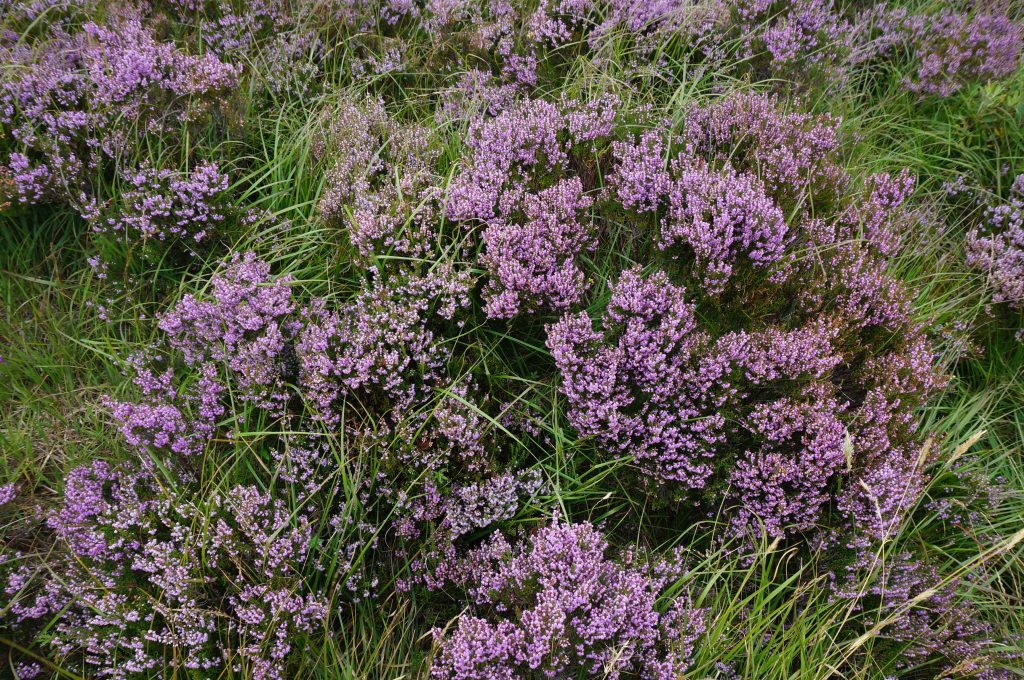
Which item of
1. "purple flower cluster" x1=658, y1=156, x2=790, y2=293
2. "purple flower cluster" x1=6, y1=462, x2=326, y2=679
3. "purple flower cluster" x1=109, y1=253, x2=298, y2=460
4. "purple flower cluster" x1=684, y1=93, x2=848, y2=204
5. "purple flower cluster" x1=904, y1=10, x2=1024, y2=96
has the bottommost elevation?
"purple flower cluster" x1=6, y1=462, x2=326, y2=679

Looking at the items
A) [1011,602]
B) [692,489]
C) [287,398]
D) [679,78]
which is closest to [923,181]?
[679,78]

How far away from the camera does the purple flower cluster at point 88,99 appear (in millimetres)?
3080

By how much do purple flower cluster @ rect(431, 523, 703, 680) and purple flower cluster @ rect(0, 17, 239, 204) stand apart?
8.28 feet

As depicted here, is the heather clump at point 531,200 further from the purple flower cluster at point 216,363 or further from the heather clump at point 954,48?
the heather clump at point 954,48

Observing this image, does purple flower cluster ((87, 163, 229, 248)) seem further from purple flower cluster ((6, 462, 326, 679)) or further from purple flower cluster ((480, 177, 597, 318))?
purple flower cluster ((480, 177, 597, 318))

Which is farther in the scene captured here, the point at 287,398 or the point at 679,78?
the point at 679,78

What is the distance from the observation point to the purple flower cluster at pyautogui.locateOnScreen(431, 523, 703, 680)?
209cm

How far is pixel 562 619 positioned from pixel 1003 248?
2.82 m

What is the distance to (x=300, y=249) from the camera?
3064 mm

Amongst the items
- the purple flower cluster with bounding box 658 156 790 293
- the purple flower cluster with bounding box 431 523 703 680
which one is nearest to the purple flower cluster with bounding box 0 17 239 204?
the purple flower cluster with bounding box 658 156 790 293

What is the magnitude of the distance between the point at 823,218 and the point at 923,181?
1.16 metres

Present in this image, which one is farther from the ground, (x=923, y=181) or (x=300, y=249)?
(x=923, y=181)

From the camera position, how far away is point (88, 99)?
10.4 feet

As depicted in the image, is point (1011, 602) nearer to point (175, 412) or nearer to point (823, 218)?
point (823, 218)
